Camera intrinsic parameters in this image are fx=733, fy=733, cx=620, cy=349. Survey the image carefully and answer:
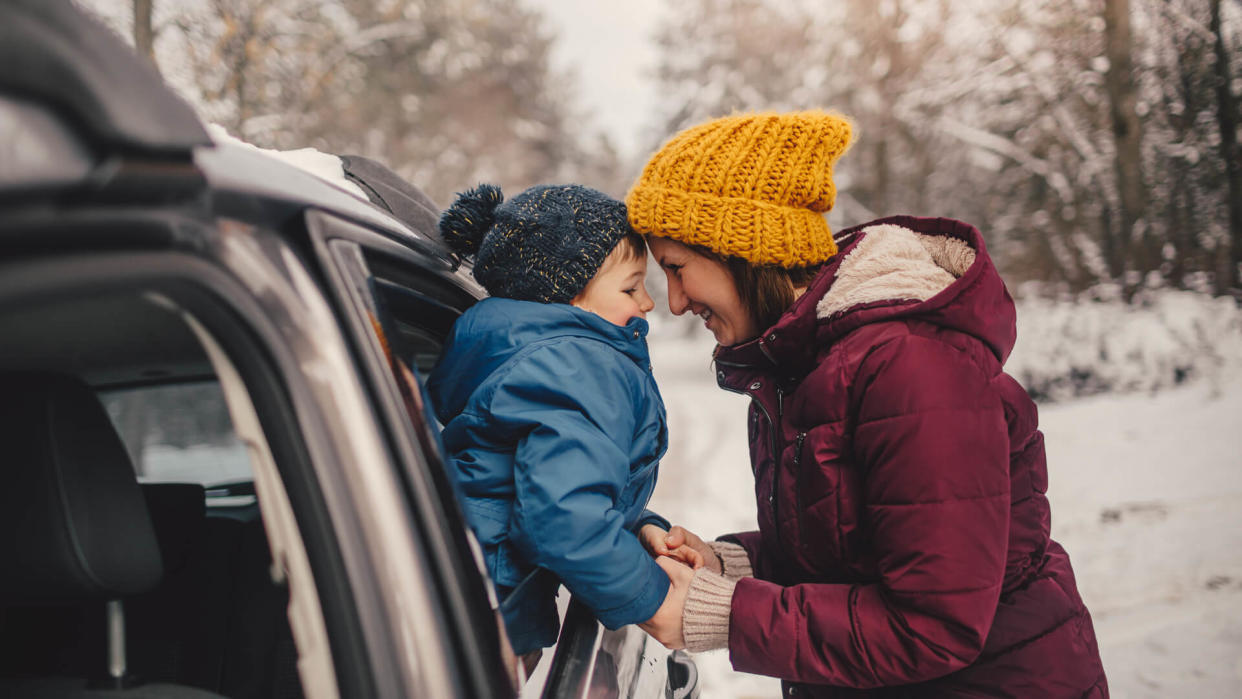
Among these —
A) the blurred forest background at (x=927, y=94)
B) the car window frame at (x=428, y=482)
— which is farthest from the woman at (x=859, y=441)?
the blurred forest background at (x=927, y=94)

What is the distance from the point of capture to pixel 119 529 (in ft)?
4.87

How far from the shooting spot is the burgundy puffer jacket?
1378mm

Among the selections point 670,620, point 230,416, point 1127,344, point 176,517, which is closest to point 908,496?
point 670,620

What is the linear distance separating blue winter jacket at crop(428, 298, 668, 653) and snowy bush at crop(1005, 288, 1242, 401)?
35.1 ft

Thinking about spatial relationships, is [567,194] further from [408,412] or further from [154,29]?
[154,29]

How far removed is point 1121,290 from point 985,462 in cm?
1214

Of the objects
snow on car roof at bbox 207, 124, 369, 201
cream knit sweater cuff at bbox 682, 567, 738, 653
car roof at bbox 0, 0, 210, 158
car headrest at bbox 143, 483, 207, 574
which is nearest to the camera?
car roof at bbox 0, 0, 210, 158

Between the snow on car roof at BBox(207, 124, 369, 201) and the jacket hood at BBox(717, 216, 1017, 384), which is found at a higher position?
the snow on car roof at BBox(207, 124, 369, 201)

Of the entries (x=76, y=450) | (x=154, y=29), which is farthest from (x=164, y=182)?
(x=154, y=29)

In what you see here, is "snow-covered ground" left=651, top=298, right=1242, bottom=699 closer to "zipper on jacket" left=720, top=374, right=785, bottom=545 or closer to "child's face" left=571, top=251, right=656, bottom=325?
"zipper on jacket" left=720, top=374, right=785, bottom=545

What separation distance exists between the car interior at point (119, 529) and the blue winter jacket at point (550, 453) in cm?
43

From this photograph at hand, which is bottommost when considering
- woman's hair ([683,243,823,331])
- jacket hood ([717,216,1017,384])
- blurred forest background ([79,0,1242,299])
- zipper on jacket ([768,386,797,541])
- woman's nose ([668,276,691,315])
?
zipper on jacket ([768,386,797,541])

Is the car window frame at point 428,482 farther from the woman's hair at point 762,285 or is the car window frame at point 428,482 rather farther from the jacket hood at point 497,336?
the woman's hair at point 762,285

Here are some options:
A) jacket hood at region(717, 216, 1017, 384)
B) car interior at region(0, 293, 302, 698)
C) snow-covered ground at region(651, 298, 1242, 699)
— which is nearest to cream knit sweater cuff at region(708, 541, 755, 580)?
jacket hood at region(717, 216, 1017, 384)
